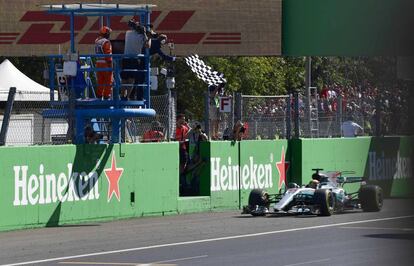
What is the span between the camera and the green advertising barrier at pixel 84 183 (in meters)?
16.8

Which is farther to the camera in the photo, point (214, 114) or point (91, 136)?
point (214, 114)

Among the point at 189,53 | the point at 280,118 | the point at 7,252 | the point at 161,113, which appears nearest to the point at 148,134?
the point at 161,113

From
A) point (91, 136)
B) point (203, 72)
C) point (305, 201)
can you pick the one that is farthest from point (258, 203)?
point (203, 72)

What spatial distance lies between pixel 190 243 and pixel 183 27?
1900 cm

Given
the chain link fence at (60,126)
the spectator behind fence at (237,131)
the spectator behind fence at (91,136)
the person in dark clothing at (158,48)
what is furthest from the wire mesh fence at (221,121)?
the person in dark clothing at (158,48)

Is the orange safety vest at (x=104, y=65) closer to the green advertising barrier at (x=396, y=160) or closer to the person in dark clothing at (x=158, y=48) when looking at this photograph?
the person in dark clothing at (x=158, y=48)

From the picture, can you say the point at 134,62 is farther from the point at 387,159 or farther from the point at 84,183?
the point at 387,159

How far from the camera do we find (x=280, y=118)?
24266mm

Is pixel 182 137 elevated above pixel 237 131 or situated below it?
below

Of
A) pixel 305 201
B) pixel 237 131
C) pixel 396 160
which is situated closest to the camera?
pixel 396 160

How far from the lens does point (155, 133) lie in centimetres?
2114

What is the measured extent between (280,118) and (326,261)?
12.0 meters

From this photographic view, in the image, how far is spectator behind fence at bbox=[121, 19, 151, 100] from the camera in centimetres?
1972

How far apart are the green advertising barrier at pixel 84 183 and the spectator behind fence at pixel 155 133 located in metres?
0.31
